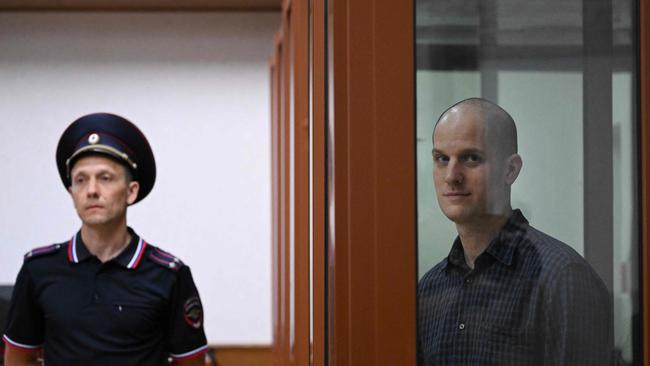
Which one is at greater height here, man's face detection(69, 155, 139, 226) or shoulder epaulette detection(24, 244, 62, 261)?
man's face detection(69, 155, 139, 226)

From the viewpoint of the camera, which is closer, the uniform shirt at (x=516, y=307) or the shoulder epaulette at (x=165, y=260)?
the uniform shirt at (x=516, y=307)

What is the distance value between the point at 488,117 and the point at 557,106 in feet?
0.41

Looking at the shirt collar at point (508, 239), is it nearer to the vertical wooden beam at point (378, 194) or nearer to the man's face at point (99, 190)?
the vertical wooden beam at point (378, 194)

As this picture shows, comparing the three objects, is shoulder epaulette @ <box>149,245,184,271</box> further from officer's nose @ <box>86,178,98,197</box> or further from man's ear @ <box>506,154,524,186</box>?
man's ear @ <box>506,154,524,186</box>

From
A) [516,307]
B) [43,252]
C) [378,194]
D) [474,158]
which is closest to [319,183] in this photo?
[378,194]

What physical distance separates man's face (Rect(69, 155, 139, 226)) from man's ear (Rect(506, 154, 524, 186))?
1.05 meters

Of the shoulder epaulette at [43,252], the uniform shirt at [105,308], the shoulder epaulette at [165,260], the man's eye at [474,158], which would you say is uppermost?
the man's eye at [474,158]

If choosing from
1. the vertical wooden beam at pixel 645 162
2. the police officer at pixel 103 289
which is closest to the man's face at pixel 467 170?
the vertical wooden beam at pixel 645 162

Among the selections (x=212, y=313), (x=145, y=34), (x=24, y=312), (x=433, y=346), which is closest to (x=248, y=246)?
(x=212, y=313)

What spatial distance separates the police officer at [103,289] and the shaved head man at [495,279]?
82cm

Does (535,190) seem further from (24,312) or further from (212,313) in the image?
(212,313)

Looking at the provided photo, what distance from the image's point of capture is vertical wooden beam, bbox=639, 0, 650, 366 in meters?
1.75

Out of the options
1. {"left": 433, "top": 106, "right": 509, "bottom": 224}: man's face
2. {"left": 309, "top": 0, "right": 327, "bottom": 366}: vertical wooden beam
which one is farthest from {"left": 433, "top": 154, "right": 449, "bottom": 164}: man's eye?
{"left": 309, "top": 0, "right": 327, "bottom": 366}: vertical wooden beam

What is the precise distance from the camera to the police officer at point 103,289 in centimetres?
227
